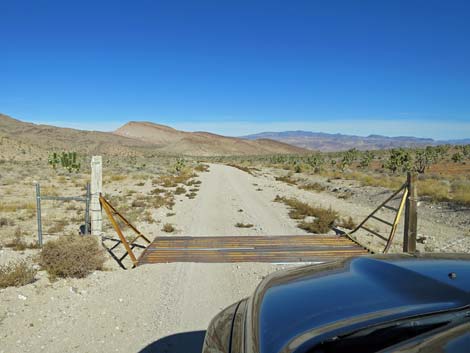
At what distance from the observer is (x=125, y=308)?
5461 millimetres

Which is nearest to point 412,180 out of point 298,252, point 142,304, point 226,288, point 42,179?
point 298,252

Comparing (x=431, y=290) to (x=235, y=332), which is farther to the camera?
(x=235, y=332)

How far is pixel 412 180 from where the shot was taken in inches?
297

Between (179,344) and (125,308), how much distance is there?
137 cm

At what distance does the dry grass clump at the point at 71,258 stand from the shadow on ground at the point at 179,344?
112 inches

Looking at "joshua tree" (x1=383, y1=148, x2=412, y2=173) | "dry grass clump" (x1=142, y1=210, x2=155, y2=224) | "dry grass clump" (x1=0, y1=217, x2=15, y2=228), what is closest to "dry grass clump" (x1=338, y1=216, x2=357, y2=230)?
"dry grass clump" (x1=142, y1=210, x2=155, y2=224)

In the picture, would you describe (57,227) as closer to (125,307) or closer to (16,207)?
(16,207)

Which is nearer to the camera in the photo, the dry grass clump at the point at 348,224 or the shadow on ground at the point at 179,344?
the shadow on ground at the point at 179,344

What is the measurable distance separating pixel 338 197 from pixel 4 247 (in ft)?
54.7

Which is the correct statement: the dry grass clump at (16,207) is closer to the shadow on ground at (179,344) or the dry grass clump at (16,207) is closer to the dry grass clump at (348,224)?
the dry grass clump at (348,224)

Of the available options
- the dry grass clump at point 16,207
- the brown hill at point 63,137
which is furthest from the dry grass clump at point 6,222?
the brown hill at point 63,137

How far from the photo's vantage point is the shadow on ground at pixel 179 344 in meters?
4.32

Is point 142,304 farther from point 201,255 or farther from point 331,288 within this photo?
point 331,288

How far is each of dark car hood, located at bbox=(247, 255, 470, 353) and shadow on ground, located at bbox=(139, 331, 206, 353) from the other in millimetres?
2084
